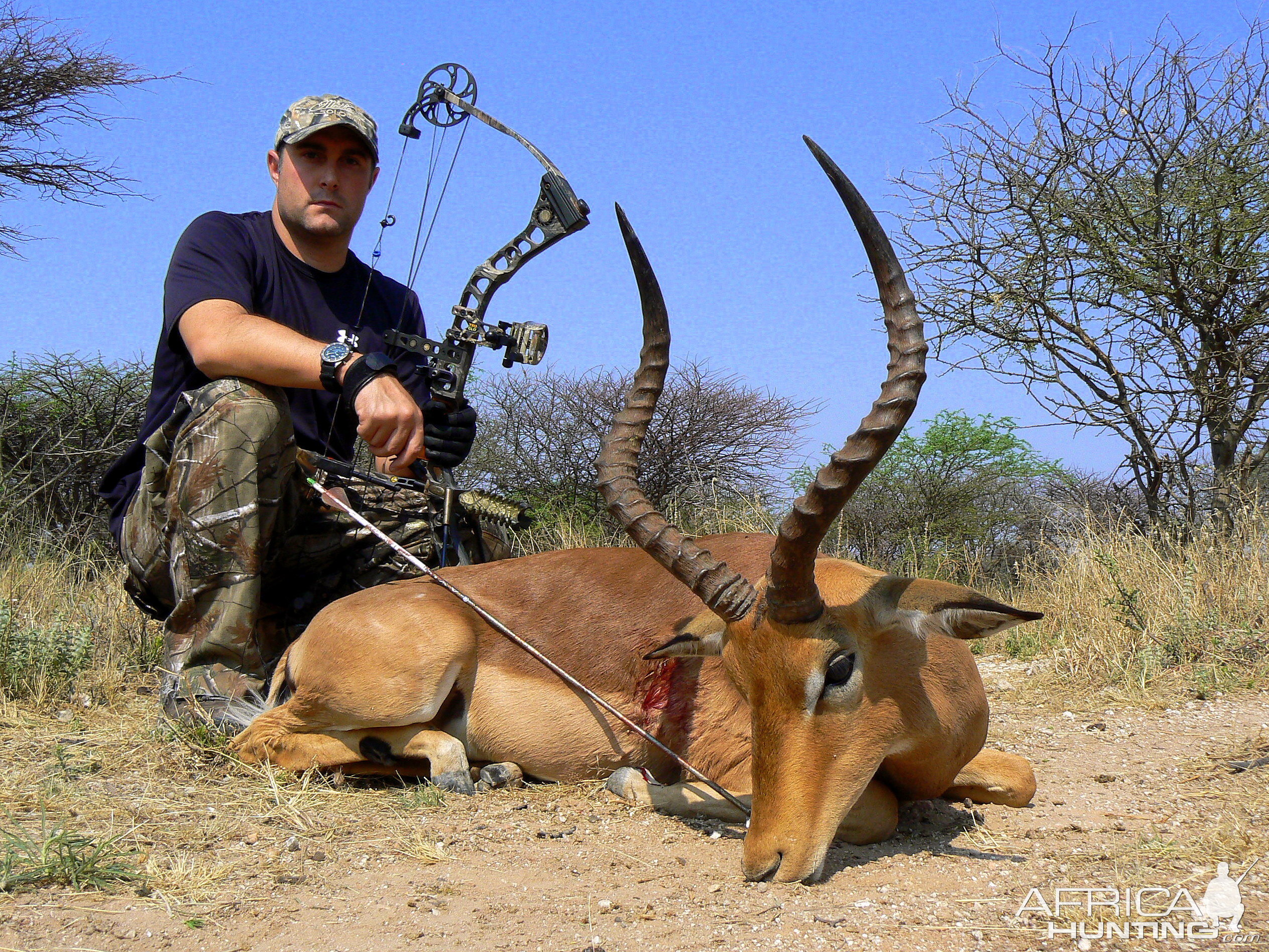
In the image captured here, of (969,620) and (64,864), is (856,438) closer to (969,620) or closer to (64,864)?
(969,620)

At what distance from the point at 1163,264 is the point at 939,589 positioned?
873 centimetres

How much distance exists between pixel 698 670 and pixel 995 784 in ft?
4.25

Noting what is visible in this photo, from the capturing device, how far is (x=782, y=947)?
111 inches

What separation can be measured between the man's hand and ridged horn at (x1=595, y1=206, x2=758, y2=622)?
988 mm

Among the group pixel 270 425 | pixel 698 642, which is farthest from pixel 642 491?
→ pixel 270 425

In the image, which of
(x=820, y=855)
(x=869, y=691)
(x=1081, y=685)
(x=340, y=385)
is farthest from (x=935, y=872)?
(x=1081, y=685)

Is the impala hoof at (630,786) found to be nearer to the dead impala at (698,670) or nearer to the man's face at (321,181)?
the dead impala at (698,670)

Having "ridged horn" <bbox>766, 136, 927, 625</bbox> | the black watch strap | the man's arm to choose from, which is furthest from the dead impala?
the black watch strap

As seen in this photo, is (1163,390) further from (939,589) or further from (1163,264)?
(939,589)

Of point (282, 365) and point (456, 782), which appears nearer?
point (456, 782)

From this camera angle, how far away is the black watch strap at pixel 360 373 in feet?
15.8

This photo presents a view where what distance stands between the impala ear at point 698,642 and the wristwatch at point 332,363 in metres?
1.89

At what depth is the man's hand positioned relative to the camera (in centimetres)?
475

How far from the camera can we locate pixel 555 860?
12.3 ft
